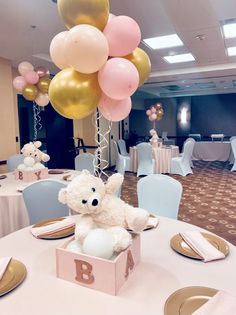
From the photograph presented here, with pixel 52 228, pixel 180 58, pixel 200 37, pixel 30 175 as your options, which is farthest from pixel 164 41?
pixel 52 228

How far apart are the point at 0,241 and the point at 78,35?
1151 mm

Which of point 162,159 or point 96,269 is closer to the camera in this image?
point 96,269

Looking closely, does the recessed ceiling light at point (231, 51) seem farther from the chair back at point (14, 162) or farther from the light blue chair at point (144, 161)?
the chair back at point (14, 162)

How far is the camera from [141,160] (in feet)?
21.6

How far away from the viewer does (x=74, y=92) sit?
43.0 inches

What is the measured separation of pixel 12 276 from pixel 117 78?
3.06ft

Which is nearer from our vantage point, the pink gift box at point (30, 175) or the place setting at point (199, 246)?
the place setting at point (199, 246)

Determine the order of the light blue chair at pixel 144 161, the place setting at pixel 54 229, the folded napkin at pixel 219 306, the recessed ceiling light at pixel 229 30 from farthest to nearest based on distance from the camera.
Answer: the light blue chair at pixel 144 161 → the recessed ceiling light at pixel 229 30 → the place setting at pixel 54 229 → the folded napkin at pixel 219 306

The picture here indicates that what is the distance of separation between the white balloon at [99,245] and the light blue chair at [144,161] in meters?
5.43

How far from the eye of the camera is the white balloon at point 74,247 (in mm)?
1071

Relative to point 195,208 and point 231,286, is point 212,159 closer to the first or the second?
point 195,208

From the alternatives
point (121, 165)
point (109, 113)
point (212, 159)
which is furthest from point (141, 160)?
point (109, 113)

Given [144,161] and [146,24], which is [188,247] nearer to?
[146,24]

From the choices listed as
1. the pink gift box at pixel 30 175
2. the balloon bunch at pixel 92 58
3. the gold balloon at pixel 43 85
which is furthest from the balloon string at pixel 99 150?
the gold balloon at pixel 43 85
